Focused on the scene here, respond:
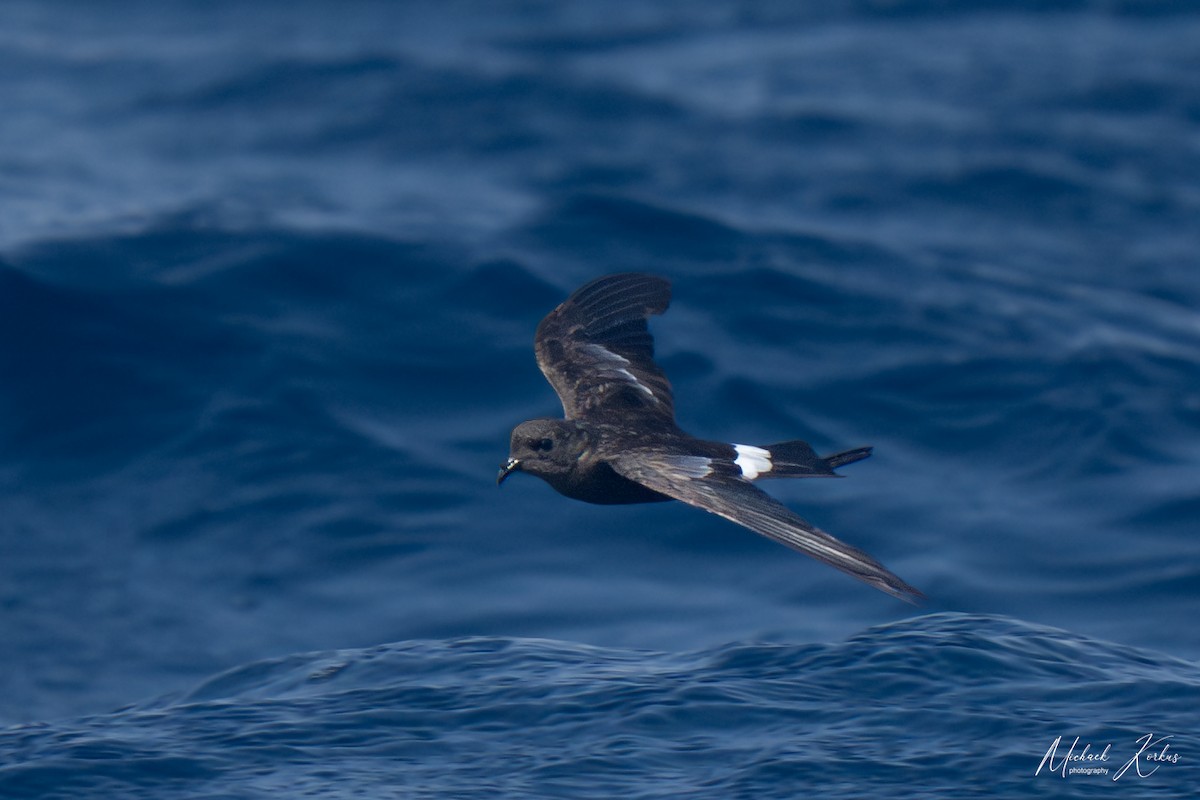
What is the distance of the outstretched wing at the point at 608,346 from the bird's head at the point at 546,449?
2.69 ft

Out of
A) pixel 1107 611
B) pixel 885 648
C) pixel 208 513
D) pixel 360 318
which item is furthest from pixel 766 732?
pixel 360 318

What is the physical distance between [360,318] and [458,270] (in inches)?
42.2

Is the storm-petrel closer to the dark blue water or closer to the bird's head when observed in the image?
the bird's head

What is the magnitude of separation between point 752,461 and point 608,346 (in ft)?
5.42

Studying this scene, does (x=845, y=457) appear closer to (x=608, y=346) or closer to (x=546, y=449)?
(x=546, y=449)

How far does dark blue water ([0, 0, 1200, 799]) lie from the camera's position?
23.0 ft

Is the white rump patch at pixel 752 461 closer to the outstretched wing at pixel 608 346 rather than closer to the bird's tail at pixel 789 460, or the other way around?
the bird's tail at pixel 789 460

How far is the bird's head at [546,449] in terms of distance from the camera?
679cm

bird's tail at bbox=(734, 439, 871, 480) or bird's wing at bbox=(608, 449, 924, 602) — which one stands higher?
bird's tail at bbox=(734, 439, 871, 480)

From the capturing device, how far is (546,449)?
22.3 ft

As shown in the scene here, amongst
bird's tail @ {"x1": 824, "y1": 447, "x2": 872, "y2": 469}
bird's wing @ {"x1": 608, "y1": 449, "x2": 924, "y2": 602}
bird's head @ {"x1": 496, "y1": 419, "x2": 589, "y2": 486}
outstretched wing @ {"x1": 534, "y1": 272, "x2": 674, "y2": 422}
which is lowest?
bird's wing @ {"x1": 608, "y1": 449, "x2": 924, "y2": 602}

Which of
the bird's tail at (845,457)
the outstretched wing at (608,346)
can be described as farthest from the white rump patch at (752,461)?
the outstretched wing at (608,346)
